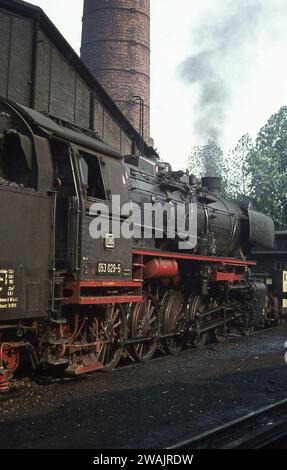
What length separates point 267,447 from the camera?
4500 mm

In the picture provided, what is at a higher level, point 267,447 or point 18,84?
point 18,84

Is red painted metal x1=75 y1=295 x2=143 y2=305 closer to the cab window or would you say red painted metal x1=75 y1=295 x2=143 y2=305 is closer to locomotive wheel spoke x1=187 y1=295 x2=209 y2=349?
the cab window

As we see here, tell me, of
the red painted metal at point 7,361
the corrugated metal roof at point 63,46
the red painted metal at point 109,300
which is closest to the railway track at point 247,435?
the red painted metal at point 7,361

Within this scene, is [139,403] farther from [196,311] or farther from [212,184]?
[212,184]

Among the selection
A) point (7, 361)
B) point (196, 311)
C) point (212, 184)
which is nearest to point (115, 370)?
point (7, 361)

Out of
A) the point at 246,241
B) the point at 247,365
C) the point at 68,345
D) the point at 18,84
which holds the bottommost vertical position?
the point at 247,365

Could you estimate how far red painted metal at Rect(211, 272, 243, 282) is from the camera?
11.2 metres

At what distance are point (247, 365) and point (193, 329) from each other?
217cm

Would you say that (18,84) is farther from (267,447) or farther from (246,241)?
(267,447)

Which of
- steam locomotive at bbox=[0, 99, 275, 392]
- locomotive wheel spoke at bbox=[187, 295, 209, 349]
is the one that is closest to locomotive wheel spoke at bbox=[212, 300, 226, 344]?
locomotive wheel spoke at bbox=[187, 295, 209, 349]

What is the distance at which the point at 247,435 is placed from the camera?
189 inches

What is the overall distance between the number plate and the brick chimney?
64.3ft
